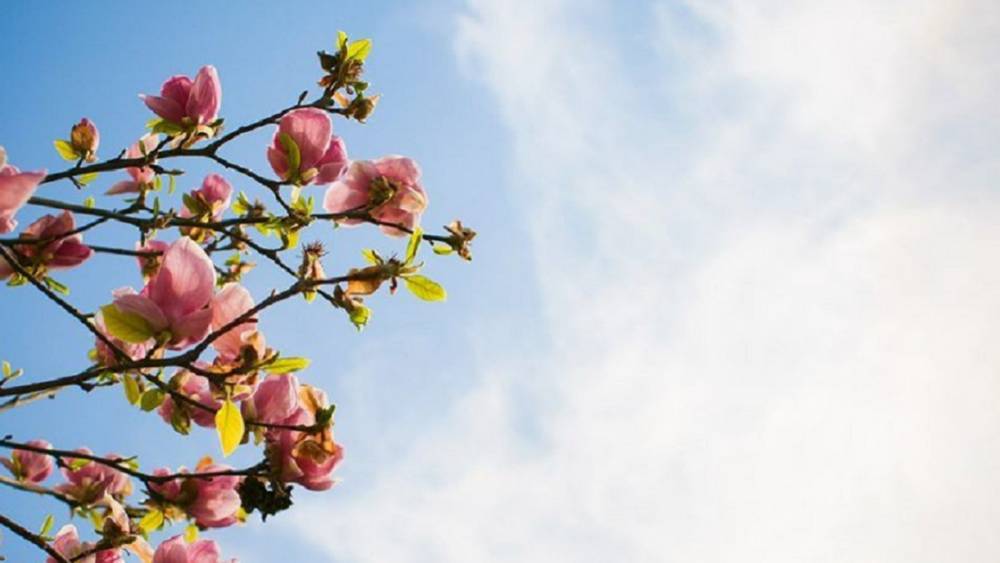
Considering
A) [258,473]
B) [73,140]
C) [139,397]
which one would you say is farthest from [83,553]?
[73,140]

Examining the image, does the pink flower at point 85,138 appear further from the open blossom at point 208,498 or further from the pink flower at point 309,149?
the open blossom at point 208,498

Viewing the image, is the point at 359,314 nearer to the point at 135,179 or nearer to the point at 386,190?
the point at 386,190

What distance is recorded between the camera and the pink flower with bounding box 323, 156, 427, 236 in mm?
2172

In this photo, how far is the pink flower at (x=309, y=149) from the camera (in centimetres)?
211

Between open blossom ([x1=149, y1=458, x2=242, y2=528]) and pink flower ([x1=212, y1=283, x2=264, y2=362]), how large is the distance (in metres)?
0.46

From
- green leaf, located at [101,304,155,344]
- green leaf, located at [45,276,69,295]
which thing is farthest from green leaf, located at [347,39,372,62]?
green leaf, located at [101,304,155,344]

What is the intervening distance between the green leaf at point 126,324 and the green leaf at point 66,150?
1.37 metres

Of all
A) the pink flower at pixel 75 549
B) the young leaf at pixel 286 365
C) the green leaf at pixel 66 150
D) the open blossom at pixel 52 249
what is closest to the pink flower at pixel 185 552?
the pink flower at pixel 75 549

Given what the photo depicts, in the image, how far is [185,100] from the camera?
220 cm

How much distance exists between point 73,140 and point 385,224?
1.20m

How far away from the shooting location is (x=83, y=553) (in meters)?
1.87

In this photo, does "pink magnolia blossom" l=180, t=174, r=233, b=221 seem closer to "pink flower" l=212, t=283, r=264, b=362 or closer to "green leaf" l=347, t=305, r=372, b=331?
"green leaf" l=347, t=305, r=372, b=331

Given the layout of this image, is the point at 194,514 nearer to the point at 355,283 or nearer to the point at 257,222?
the point at 355,283

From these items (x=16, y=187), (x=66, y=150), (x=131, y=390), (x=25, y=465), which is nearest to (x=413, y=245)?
(x=131, y=390)
